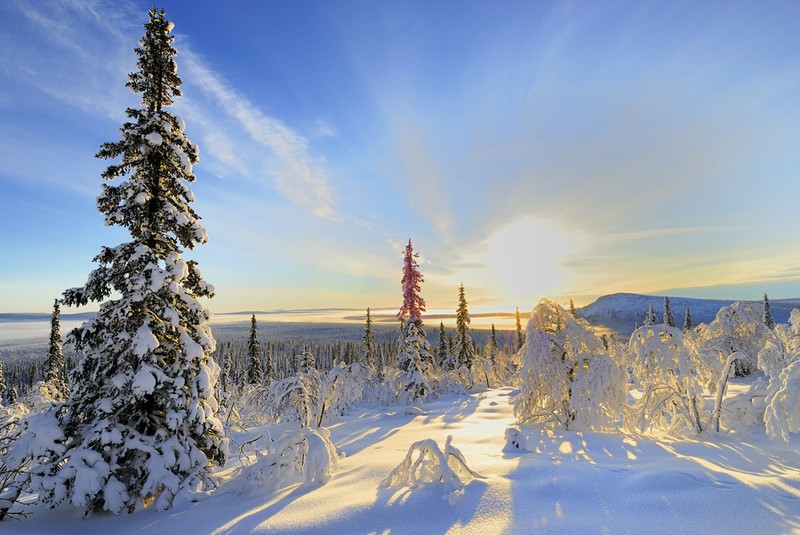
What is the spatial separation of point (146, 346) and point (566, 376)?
A: 462 inches

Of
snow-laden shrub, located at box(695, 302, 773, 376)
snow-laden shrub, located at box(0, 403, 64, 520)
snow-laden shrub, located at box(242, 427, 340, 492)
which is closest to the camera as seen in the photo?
snow-laden shrub, located at box(0, 403, 64, 520)

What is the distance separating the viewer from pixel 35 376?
101062 mm

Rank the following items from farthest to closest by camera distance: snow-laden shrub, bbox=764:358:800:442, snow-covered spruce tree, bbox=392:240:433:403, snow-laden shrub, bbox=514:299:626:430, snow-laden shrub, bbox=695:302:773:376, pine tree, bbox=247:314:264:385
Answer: pine tree, bbox=247:314:264:385, snow-laden shrub, bbox=695:302:773:376, snow-covered spruce tree, bbox=392:240:433:403, snow-laden shrub, bbox=514:299:626:430, snow-laden shrub, bbox=764:358:800:442

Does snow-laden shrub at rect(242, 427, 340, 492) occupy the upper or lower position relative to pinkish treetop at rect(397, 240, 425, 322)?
lower

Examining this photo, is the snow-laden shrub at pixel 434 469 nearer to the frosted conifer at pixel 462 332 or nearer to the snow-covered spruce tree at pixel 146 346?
the snow-covered spruce tree at pixel 146 346

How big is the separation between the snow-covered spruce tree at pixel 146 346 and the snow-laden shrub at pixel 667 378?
1100cm

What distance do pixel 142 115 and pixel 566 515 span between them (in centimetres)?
1085

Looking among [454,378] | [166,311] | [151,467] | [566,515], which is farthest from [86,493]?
[454,378]

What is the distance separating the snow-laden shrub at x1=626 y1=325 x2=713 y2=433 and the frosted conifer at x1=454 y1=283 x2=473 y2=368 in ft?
91.9

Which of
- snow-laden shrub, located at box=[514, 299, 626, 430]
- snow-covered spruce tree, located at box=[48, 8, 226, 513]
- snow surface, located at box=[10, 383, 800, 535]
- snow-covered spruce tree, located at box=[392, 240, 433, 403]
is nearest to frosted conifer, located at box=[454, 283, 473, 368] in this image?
snow-covered spruce tree, located at box=[392, 240, 433, 403]

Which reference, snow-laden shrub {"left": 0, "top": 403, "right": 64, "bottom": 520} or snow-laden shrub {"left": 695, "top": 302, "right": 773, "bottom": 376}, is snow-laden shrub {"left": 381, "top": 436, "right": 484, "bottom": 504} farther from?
snow-laden shrub {"left": 695, "top": 302, "right": 773, "bottom": 376}

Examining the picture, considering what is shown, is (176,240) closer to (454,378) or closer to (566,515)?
(566,515)

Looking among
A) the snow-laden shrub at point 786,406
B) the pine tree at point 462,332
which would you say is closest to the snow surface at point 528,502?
the snow-laden shrub at point 786,406

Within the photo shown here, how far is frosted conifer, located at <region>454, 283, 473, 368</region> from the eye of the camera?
127ft
